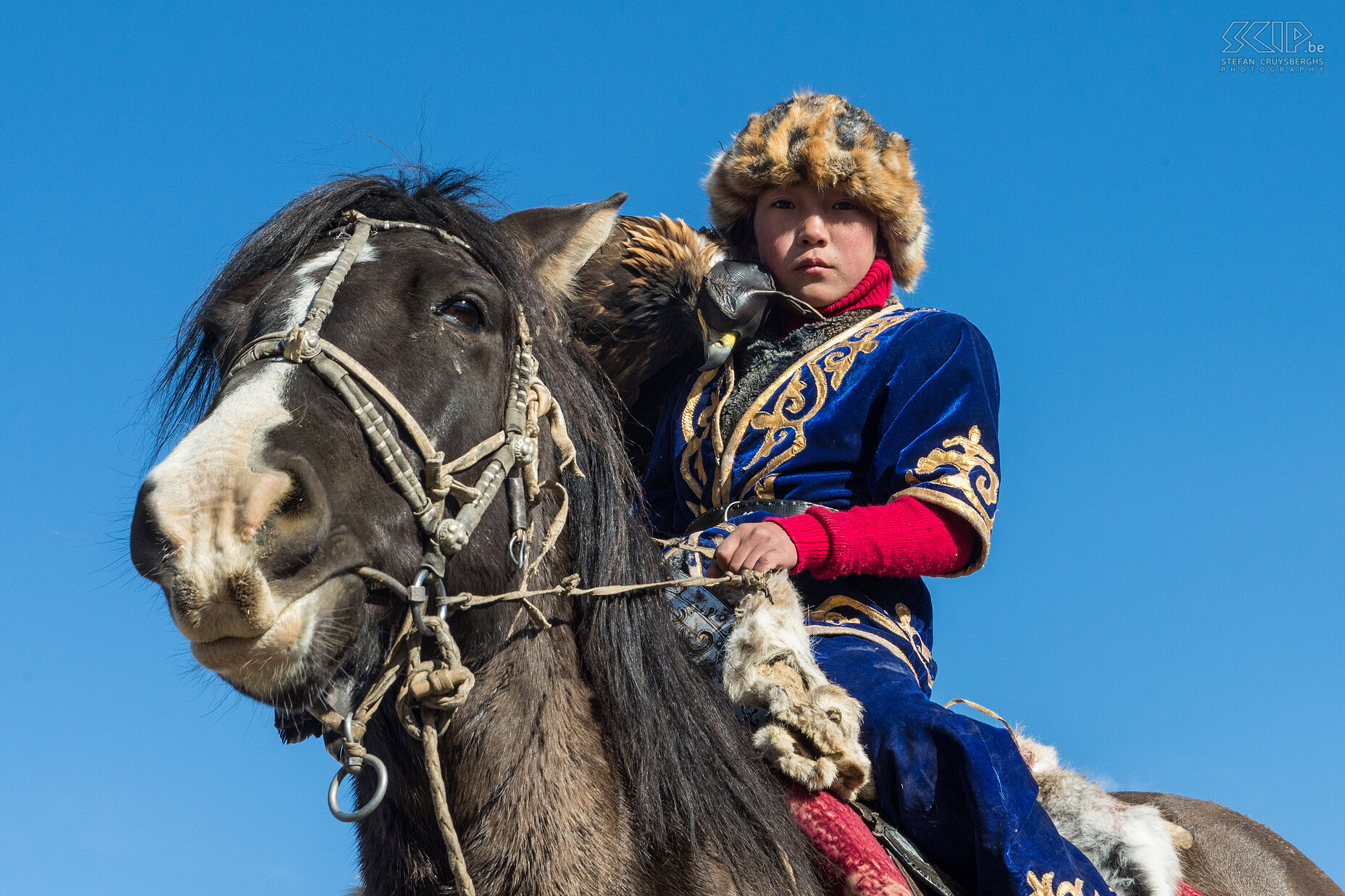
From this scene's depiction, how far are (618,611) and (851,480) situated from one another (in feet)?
3.97

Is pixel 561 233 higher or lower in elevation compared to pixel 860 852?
higher

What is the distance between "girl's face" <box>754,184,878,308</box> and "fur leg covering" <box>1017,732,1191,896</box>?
1.65 meters

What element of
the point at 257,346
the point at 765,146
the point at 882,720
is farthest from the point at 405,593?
Result: the point at 765,146

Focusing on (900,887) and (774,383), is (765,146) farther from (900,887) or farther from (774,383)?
(900,887)

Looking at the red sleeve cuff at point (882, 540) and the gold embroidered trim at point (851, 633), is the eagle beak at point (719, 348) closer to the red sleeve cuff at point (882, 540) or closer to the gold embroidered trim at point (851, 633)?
the red sleeve cuff at point (882, 540)

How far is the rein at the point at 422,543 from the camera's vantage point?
227cm

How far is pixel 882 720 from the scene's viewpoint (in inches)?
117

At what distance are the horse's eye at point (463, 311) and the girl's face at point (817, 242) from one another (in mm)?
1716

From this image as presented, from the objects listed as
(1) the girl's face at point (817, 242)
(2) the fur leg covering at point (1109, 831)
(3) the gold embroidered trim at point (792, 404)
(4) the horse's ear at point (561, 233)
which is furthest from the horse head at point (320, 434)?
(2) the fur leg covering at point (1109, 831)

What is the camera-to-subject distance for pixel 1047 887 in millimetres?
2824

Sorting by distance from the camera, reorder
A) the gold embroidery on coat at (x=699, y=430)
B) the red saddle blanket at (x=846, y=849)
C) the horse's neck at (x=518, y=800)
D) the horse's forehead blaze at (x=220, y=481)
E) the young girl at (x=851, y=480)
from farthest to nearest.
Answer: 1. the gold embroidery on coat at (x=699, y=430)
2. the young girl at (x=851, y=480)
3. the red saddle blanket at (x=846, y=849)
4. the horse's neck at (x=518, y=800)
5. the horse's forehead blaze at (x=220, y=481)

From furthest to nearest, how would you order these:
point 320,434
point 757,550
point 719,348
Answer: point 719,348, point 757,550, point 320,434

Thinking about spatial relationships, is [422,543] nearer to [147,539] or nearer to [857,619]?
[147,539]

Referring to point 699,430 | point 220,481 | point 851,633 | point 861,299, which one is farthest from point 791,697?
point 861,299
